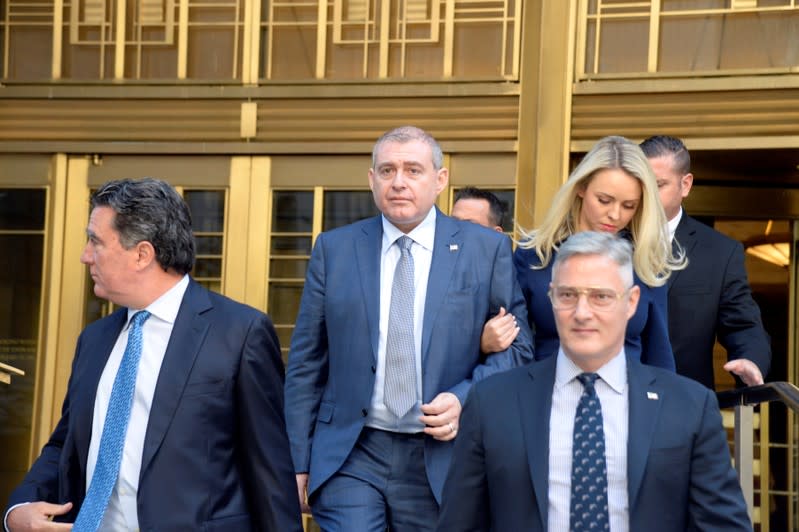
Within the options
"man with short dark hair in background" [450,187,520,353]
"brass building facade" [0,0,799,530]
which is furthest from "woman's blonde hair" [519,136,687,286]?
"brass building facade" [0,0,799,530]

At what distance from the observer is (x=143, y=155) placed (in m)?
9.28

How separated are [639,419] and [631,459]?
118 millimetres

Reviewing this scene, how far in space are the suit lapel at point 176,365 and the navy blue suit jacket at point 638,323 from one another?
1385 millimetres

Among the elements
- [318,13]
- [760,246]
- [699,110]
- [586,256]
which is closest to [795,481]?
[760,246]

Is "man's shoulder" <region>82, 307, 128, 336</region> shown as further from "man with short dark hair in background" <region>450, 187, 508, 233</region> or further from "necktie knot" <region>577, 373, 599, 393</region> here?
"man with short dark hair in background" <region>450, 187, 508, 233</region>

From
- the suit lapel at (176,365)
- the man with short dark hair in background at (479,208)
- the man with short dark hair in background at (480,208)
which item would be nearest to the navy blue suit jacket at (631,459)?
the suit lapel at (176,365)

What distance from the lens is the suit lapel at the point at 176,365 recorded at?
4.36 meters

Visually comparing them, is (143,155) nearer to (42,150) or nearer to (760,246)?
(42,150)

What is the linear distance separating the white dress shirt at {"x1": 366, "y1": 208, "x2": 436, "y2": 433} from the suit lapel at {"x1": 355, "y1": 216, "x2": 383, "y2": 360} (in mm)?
21

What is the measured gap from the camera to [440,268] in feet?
17.7

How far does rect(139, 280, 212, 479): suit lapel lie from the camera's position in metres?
4.36

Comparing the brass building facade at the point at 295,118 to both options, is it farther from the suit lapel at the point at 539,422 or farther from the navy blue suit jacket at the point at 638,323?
the suit lapel at the point at 539,422

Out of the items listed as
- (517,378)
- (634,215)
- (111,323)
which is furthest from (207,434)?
(634,215)

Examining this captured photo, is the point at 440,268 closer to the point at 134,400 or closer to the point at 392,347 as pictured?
the point at 392,347
